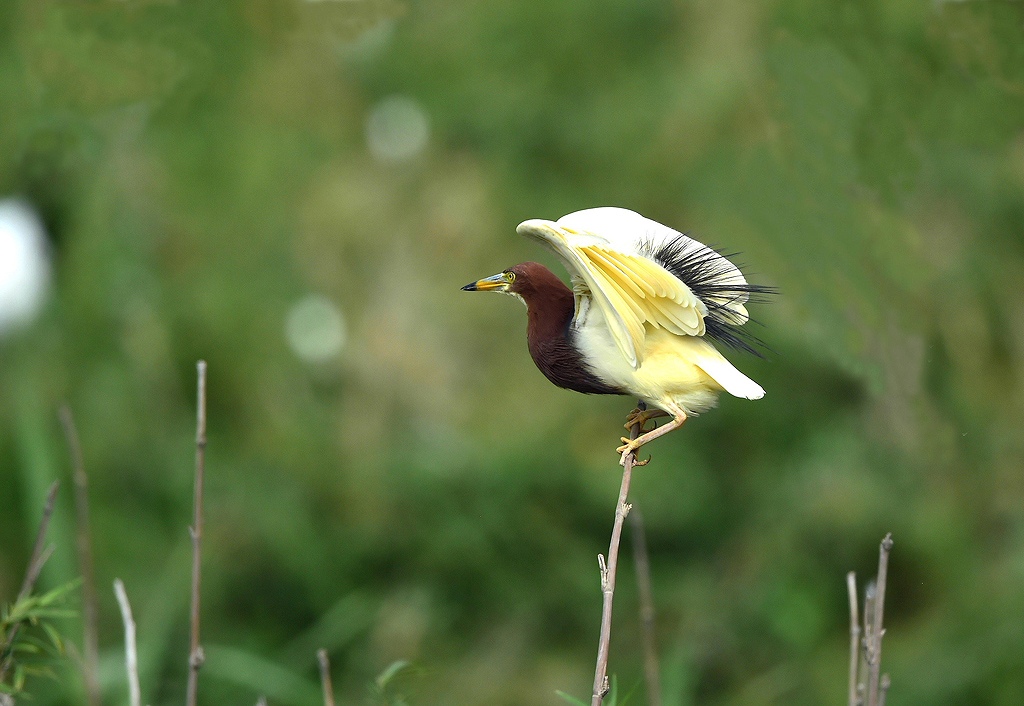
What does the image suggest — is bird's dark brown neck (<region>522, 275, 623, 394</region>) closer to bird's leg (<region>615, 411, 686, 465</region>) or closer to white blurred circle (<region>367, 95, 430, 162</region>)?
bird's leg (<region>615, 411, 686, 465</region>)

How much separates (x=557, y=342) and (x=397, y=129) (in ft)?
6.59

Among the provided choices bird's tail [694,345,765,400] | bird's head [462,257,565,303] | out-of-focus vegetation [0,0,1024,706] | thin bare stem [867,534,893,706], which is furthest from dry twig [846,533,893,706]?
out-of-focus vegetation [0,0,1024,706]

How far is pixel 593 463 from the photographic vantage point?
7.11 ft

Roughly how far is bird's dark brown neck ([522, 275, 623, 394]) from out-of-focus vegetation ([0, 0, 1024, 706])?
0.84m

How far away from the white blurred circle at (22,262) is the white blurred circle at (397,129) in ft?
2.68

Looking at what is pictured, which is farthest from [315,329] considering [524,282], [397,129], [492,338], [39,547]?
[524,282]

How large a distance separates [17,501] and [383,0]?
1.45 meters

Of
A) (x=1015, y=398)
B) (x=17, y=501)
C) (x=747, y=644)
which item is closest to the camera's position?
(x=747, y=644)

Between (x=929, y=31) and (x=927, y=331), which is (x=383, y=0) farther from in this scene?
(x=927, y=331)

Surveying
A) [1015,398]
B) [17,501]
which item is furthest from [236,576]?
[1015,398]

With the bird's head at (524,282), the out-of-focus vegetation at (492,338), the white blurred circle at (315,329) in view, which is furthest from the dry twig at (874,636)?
the white blurred circle at (315,329)

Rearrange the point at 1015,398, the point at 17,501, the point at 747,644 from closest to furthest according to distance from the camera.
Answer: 1. the point at 747,644
2. the point at 1015,398
3. the point at 17,501

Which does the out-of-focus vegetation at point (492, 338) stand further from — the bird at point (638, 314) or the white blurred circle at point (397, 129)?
the bird at point (638, 314)

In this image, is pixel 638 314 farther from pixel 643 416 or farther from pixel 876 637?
pixel 876 637
